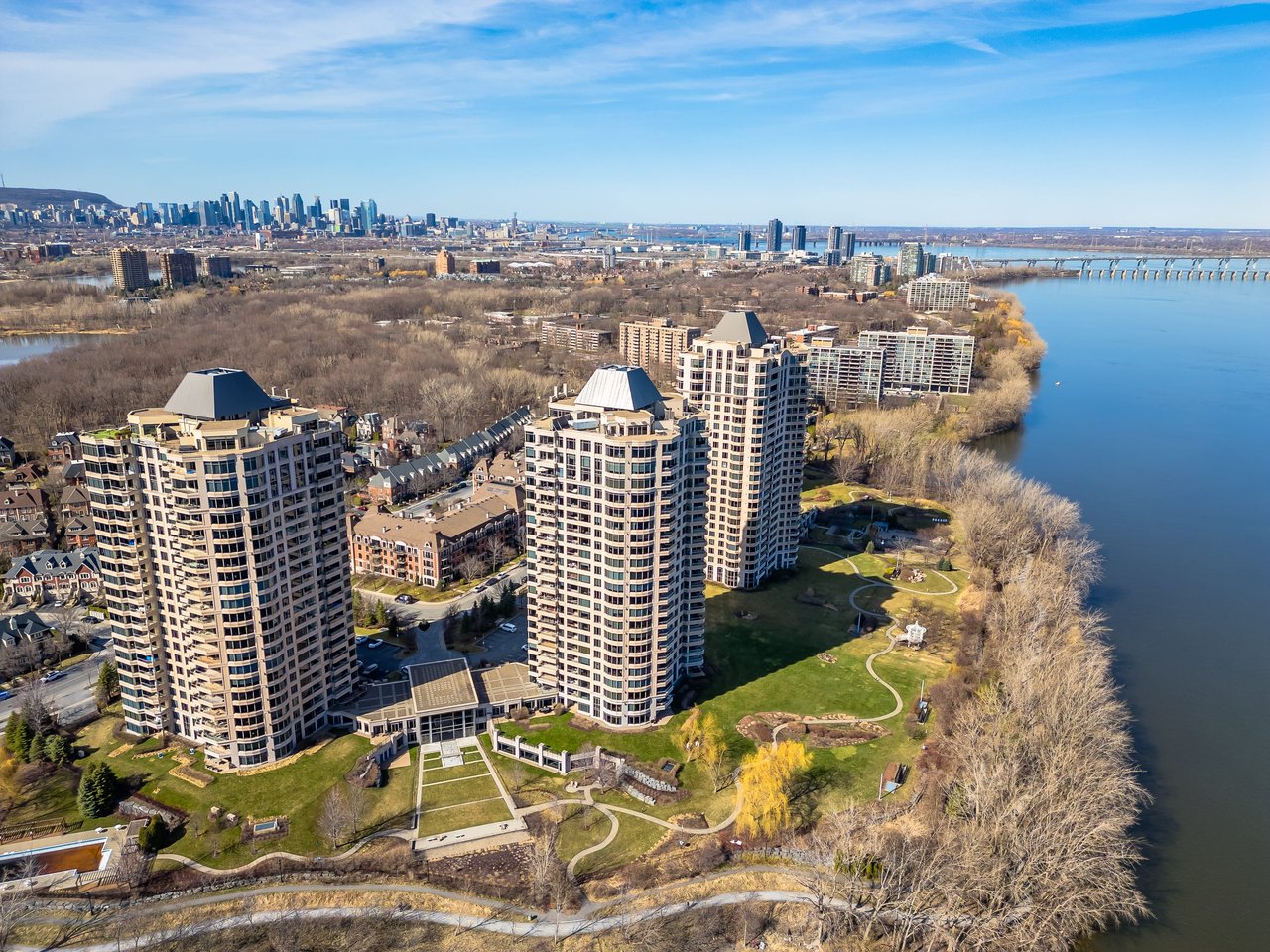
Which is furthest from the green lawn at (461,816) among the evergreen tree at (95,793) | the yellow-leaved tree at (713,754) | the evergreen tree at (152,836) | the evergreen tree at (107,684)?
the evergreen tree at (107,684)

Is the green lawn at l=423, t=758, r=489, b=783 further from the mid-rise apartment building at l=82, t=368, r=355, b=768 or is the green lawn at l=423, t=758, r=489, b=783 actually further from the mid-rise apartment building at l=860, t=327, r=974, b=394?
the mid-rise apartment building at l=860, t=327, r=974, b=394

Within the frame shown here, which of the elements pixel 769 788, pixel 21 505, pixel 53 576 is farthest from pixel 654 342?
pixel 769 788

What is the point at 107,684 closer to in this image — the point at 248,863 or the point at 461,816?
the point at 248,863

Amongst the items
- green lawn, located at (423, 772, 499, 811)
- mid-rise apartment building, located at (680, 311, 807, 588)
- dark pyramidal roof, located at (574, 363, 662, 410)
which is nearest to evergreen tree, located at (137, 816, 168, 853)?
green lawn, located at (423, 772, 499, 811)

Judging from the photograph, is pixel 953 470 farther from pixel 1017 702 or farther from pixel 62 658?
pixel 62 658

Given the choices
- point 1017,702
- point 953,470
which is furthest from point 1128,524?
point 1017,702

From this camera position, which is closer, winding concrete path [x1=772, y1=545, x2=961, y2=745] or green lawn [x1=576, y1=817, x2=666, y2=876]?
green lawn [x1=576, y1=817, x2=666, y2=876]

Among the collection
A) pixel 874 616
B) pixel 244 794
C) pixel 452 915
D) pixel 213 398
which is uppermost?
pixel 213 398
